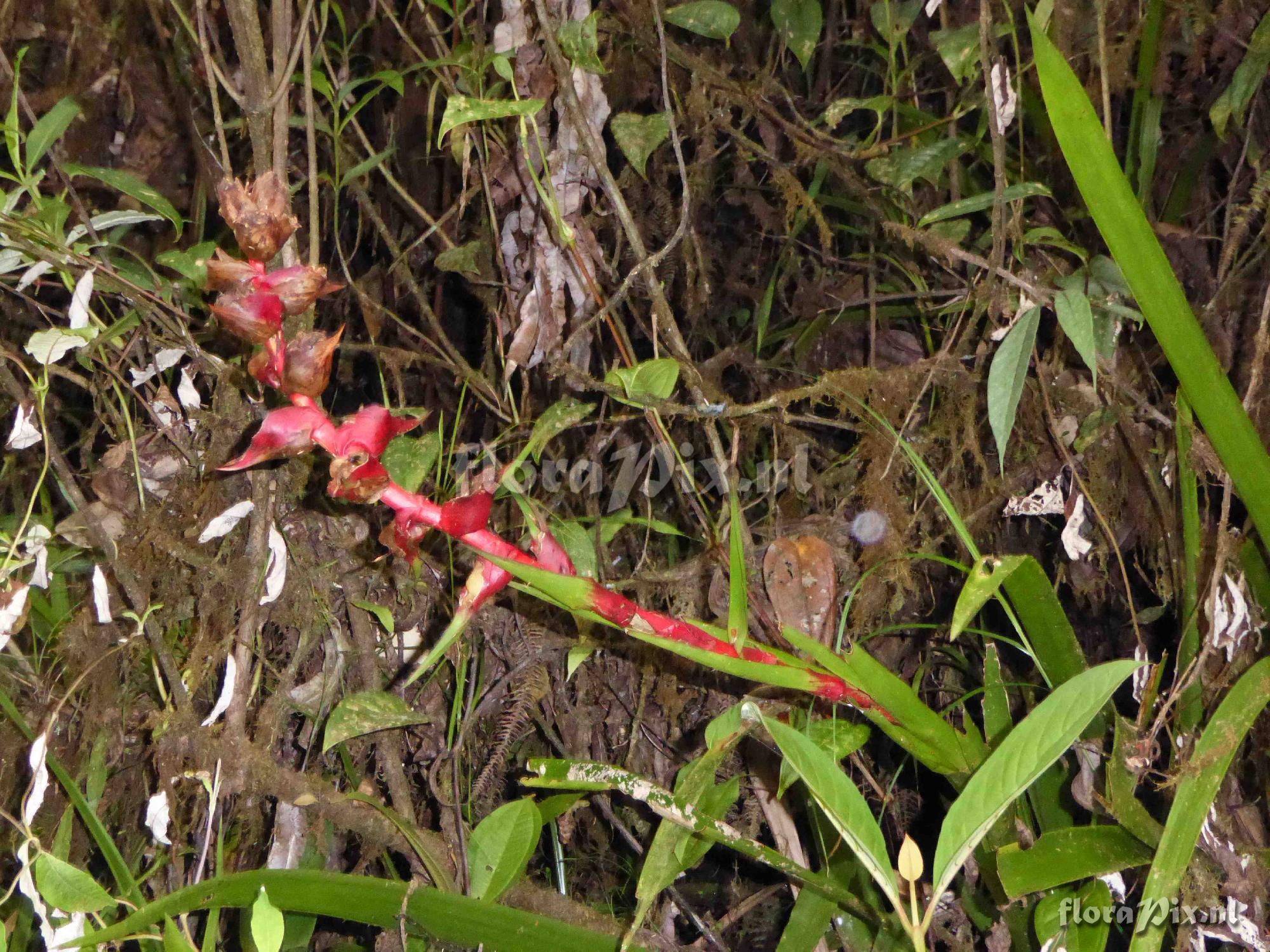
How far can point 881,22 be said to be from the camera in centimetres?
92

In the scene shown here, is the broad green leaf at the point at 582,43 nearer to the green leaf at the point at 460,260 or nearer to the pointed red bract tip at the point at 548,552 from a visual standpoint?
the green leaf at the point at 460,260

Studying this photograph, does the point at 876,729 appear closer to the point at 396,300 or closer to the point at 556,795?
the point at 556,795

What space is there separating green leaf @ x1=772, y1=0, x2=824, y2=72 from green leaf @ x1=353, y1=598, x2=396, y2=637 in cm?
63

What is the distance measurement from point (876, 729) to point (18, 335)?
98 cm

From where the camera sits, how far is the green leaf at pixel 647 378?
0.67 metres

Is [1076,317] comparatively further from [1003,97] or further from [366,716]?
[366,716]

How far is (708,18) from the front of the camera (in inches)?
32.9

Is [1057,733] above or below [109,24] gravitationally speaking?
below

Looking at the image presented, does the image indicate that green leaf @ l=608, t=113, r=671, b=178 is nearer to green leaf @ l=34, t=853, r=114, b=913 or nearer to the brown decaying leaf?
the brown decaying leaf

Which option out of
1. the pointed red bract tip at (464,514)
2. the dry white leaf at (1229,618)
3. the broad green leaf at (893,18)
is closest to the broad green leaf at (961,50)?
the broad green leaf at (893,18)

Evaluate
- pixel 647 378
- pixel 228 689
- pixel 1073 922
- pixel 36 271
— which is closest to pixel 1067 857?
pixel 1073 922

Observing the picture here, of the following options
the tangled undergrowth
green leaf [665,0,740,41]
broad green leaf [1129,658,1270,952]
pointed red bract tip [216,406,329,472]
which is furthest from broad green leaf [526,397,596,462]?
broad green leaf [1129,658,1270,952]

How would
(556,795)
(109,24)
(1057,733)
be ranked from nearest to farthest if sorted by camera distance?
(1057,733)
(556,795)
(109,24)

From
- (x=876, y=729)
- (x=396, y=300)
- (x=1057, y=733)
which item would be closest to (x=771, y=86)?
(x=396, y=300)
